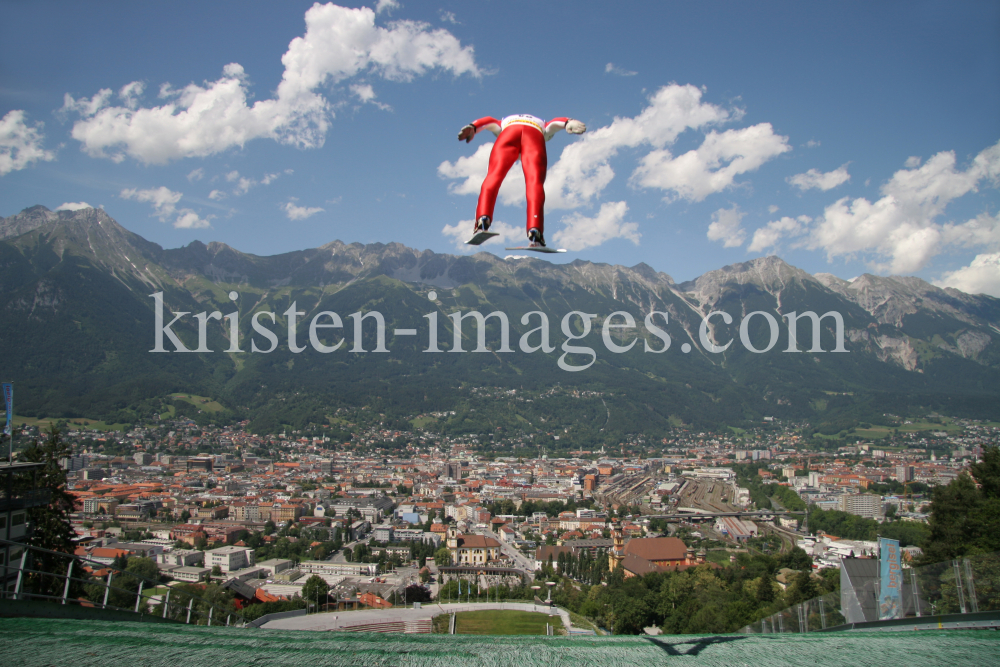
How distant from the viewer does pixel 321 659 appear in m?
2.14

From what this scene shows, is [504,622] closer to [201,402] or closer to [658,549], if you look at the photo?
[658,549]

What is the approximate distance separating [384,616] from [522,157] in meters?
12.6

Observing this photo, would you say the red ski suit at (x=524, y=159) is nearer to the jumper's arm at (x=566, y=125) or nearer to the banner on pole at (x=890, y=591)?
the jumper's arm at (x=566, y=125)

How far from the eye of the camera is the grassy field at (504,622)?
43.5 ft

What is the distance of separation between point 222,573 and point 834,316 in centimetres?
14723

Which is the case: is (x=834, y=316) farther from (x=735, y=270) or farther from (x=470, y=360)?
(x=470, y=360)

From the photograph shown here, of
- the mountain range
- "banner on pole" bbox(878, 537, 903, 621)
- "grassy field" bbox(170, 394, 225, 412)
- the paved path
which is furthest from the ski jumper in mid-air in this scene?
"grassy field" bbox(170, 394, 225, 412)

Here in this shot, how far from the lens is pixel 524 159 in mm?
3604

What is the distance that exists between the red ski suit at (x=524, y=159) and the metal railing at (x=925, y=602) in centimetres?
369

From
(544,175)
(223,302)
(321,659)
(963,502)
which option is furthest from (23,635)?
(223,302)

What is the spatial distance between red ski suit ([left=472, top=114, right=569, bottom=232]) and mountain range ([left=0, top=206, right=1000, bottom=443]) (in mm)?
77462

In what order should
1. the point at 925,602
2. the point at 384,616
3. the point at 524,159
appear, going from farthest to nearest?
the point at 384,616 < the point at 925,602 < the point at 524,159

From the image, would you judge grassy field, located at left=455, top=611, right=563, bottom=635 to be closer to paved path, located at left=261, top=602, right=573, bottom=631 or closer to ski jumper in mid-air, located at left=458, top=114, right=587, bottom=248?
paved path, located at left=261, top=602, right=573, bottom=631

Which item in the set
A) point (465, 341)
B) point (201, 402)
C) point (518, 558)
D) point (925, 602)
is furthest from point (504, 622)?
point (465, 341)
